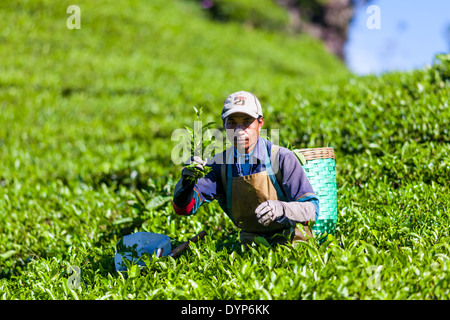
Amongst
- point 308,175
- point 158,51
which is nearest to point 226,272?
point 308,175

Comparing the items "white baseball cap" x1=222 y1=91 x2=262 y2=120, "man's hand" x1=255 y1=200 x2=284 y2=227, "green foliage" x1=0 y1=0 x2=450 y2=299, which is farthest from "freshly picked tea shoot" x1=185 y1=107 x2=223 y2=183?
"green foliage" x1=0 y1=0 x2=450 y2=299

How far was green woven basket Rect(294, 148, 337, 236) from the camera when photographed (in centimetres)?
321

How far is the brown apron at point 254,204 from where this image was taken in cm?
288

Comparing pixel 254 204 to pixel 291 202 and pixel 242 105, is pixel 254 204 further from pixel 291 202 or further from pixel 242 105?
pixel 242 105

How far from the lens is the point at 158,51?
15.6 m

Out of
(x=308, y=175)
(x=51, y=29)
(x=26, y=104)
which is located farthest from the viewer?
(x=51, y=29)

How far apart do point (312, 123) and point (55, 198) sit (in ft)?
13.2

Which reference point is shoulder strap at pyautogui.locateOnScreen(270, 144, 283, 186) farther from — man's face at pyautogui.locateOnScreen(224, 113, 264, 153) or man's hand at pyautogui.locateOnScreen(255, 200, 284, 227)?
man's hand at pyautogui.locateOnScreen(255, 200, 284, 227)

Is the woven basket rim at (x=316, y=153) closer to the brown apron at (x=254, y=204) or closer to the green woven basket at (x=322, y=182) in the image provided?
the green woven basket at (x=322, y=182)

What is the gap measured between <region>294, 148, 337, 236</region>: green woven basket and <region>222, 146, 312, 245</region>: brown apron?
267 millimetres
